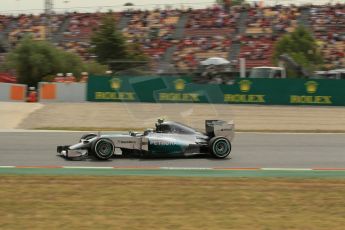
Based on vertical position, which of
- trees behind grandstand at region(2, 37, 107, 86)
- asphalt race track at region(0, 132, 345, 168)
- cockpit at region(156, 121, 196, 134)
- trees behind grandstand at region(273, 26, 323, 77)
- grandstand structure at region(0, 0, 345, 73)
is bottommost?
asphalt race track at region(0, 132, 345, 168)

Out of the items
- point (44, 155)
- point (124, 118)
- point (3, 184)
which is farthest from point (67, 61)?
point (3, 184)

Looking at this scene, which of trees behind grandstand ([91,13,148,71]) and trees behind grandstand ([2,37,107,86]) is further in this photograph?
trees behind grandstand ([91,13,148,71])

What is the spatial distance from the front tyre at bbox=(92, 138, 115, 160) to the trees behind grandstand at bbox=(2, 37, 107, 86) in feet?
82.1

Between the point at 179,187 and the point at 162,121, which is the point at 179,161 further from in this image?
the point at 179,187

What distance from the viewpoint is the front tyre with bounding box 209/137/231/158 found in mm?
11586

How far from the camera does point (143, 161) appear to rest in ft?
37.1

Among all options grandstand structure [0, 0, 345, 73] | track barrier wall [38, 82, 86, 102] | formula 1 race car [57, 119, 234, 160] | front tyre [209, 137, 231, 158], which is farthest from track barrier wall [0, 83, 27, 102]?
front tyre [209, 137, 231, 158]

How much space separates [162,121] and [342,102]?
58.9ft

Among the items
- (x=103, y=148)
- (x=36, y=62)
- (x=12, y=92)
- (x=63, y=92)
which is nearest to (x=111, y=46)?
(x=36, y=62)

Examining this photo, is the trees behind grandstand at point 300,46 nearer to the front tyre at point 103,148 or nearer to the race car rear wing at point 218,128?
the race car rear wing at point 218,128

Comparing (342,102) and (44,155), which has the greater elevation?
(342,102)

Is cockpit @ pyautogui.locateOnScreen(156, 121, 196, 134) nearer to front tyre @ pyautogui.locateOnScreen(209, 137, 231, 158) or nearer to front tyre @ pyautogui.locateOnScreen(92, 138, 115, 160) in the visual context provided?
front tyre @ pyautogui.locateOnScreen(209, 137, 231, 158)

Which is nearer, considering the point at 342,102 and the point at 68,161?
the point at 68,161

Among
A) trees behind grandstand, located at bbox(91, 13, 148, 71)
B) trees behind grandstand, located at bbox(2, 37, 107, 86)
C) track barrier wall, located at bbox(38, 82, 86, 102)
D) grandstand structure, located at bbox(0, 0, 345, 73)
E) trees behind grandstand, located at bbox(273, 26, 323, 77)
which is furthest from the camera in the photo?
trees behind grandstand, located at bbox(91, 13, 148, 71)
